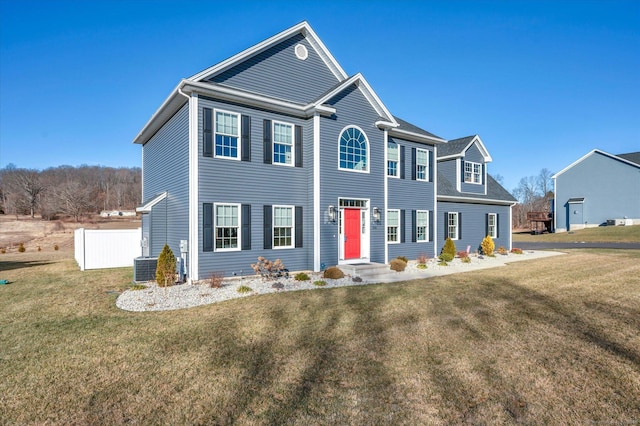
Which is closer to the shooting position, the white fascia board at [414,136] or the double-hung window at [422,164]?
the white fascia board at [414,136]

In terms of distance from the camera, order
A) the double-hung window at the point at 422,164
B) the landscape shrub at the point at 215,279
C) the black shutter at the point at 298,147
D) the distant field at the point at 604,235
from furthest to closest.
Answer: the distant field at the point at 604,235 < the double-hung window at the point at 422,164 < the black shutter at the point at 298,147 < the landscape shrub at the point at 215,279

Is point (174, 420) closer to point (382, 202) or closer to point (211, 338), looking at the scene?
point (211, 338)

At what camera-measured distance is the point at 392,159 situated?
16.1 meters

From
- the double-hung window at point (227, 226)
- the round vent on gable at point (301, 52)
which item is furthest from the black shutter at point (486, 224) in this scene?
the double-hung window at point (227, 226)

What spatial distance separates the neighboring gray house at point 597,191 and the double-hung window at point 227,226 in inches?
1600

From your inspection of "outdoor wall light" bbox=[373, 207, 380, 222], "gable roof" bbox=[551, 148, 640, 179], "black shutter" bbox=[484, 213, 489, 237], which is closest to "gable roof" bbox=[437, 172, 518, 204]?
"black shutter" bbox=[484, 213, 489, 237]

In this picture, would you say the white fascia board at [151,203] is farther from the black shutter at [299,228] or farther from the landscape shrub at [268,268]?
the black shutter at [299,228]

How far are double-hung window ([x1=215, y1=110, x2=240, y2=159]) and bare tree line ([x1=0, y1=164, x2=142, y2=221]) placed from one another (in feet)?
169

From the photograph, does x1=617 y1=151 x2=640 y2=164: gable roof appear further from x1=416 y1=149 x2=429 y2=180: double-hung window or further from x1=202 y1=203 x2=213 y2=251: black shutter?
x1=202 y1=203 x2=213 y2=251: black shutter

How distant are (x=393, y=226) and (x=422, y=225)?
2.12 meters

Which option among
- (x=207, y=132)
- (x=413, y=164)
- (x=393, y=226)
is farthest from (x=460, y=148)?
(x=207, y=132)

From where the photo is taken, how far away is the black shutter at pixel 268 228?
476 inches

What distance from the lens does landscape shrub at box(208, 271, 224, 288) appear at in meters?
10.2

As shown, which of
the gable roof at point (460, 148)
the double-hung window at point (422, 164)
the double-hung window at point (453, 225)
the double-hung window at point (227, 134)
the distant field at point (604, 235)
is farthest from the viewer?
the distant field at point (604, 235)
